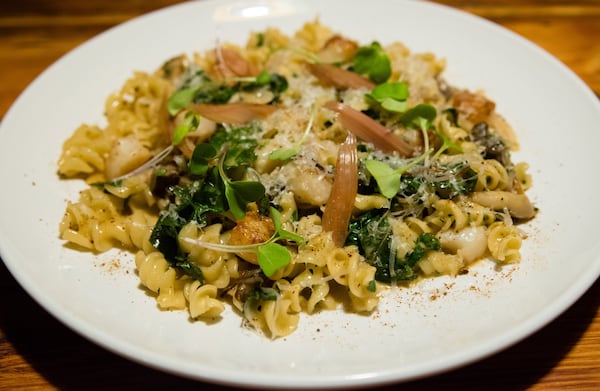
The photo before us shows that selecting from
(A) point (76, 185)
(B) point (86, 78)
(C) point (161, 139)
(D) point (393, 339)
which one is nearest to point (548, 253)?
(D) point (393, 339)

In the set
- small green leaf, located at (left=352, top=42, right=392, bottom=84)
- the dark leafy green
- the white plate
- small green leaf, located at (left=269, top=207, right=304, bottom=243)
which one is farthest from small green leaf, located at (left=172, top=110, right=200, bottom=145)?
small green leaf, located at (left=352, top=42, right=392, bottom=84)

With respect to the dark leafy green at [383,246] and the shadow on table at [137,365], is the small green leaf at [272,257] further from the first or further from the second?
the shadow on table at [137,365]

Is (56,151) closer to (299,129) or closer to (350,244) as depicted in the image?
(299,129)

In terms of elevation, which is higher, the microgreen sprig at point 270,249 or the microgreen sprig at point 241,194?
the microgreen sprig at point 241,194

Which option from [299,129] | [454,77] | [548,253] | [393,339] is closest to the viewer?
[393,339]

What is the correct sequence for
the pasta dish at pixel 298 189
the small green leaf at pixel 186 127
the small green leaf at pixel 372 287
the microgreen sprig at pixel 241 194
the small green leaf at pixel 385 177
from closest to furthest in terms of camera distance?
the small green leaf at pixel 372 287, the pasta dish at pixel 298 189, the microgreen sprig at pixel 241 194, the small green leaf at pixel 385 177, the small green leaf at pixel 186 127

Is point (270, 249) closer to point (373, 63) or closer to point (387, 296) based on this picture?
point (387, 296)

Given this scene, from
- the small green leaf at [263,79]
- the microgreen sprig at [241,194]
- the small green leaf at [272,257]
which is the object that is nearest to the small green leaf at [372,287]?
the small green leaf at [272,257]
